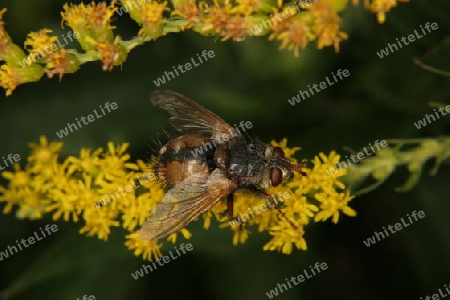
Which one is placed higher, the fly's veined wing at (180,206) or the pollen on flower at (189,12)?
the pollen on flower at (189,12)

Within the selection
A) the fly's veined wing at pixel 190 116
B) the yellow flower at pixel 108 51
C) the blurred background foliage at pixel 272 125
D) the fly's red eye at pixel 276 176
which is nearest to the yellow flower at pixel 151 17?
the yellow flower at pixel 108 51

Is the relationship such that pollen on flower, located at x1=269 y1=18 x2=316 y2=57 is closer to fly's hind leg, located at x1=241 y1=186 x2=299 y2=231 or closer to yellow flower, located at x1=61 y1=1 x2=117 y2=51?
fly's hind leg, located at x1=241 y1=186 x2=299 y2=231

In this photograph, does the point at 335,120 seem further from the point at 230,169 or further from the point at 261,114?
the point at 230,169

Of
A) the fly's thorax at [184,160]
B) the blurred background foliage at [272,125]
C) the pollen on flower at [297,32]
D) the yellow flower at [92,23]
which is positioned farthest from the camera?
the blurred background foliage at [272,125]

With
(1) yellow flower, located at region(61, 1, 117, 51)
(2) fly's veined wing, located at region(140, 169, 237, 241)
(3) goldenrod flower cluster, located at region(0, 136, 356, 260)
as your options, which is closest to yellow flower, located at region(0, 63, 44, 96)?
(1) yellow flower, located at region(61, 1, 117, 51)

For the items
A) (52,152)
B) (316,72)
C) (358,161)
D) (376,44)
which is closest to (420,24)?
(376,44)

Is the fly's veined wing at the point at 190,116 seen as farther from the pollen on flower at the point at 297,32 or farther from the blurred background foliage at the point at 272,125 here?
the blurred background foliage at the point at 272,125

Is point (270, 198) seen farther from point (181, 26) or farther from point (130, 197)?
point (181, 26)
